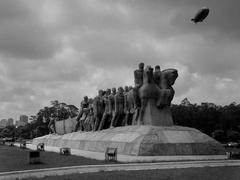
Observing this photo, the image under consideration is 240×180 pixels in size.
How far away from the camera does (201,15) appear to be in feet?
32.2

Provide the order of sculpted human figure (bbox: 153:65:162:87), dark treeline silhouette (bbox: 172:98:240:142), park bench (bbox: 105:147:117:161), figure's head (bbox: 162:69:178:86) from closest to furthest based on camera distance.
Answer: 1. park bench (bbox: 105:147:117:161)
2. figure's head (bbox: 162:69:178:86)
3. sculpted human figure (bbox: 153:65:162:87)
4. dark treeline silhouette (bbox: 172:98:240:142)

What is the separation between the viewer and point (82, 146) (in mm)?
27547

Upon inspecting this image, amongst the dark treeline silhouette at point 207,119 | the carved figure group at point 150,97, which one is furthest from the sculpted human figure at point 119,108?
the dark treeline silhouette at point 207,119

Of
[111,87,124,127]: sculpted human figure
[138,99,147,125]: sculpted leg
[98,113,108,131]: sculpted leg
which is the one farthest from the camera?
[98,113,108,131]: sculpted leg

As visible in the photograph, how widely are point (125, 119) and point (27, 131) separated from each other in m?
70.8

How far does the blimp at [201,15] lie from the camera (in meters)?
9.70

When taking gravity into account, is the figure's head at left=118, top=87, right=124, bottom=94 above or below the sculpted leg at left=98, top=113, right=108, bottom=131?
above

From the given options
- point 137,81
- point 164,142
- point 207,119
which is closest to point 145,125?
point 137,81

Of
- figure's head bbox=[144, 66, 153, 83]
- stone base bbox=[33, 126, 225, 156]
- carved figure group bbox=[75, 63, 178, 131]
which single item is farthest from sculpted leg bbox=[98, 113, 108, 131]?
figure's head bbox=[144, 66, 153, 83]

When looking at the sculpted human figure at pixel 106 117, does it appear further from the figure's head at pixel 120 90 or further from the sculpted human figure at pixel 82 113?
the sculpted human figure at pixel 82 113

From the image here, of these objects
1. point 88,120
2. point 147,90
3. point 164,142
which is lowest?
point 164,142

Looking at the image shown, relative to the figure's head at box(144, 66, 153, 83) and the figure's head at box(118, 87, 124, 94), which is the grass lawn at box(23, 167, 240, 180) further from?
the figure's head at box(118, 87, 124, 94)

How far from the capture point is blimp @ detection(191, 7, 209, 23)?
9.70m

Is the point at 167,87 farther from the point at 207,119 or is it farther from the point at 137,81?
the point at 207,119
